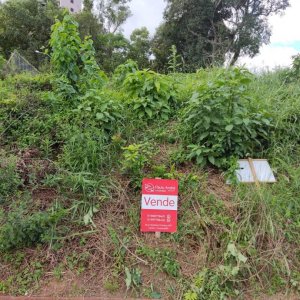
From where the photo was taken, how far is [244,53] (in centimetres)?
1520

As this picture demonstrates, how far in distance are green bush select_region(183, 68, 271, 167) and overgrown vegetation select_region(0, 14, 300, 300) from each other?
1cm

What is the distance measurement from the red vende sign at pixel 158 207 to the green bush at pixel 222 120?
2.00 feet

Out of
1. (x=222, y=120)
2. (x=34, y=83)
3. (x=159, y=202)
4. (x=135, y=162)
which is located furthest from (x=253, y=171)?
(x=34, y=83)

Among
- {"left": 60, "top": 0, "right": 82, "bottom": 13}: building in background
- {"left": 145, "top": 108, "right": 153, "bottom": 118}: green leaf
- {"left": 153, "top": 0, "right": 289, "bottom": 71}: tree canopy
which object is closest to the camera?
{"left": 145, "top": 108, "right": 153, "bottom": 118}: green leaf

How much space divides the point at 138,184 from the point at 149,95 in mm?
1223

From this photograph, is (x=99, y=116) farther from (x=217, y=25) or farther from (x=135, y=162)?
(x=217, y=25)

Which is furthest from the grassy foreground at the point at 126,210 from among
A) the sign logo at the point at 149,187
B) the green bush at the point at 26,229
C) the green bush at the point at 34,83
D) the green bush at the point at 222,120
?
the green bush at the point at 34,83

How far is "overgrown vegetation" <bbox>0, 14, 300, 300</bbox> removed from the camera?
2.30 metres

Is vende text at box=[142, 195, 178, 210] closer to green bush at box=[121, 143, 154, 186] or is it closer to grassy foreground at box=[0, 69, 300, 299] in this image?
grassy foreground at box=[0, 69, 300, 299]

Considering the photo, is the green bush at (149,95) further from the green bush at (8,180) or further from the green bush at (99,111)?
the green bush at (8,180)

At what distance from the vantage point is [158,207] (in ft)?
8.37

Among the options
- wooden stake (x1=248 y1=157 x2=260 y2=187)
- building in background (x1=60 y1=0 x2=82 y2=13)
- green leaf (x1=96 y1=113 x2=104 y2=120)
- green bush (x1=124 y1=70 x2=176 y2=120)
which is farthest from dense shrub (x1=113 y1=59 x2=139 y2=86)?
building in background (x1=60 y1=0 x2=82 y2=13)

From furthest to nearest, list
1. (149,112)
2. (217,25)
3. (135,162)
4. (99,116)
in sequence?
(217,25)
(149,112)
(99,116)
(135,162)

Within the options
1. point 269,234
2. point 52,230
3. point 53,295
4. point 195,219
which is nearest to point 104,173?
point 52,230
